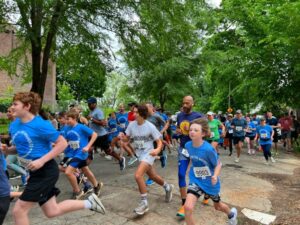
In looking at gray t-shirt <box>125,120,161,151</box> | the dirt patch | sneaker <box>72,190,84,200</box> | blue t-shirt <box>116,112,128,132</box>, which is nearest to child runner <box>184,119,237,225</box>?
gray t-shirt <box>125,120,161,151</box>

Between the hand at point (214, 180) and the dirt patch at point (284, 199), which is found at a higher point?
the hand at point (214, 180)

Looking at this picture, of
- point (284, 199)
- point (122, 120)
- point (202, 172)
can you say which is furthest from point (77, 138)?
point (122, 120)

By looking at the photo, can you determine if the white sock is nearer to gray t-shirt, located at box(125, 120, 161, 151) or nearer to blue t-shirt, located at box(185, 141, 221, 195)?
blue t-shirt, located at box(185, 141, 221, 195)

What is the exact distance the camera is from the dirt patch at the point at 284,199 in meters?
6.96

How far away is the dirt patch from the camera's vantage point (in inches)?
274

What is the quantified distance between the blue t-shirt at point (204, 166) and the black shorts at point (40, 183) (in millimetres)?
1829

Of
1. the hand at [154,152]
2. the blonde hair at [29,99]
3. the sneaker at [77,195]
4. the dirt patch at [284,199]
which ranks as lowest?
the dirt patch at [284,199]

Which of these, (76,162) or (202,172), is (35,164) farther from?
(76,162)

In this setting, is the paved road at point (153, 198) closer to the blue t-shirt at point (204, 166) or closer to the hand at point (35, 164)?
the blue t-shirt at point (204, 166)

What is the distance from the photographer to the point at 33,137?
4391 mm

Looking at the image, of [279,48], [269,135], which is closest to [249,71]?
[279,48]

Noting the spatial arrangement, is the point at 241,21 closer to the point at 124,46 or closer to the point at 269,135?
the point at 269,135

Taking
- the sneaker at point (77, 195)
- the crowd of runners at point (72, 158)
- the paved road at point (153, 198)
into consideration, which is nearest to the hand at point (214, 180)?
the crowd of runners at point (72, 158)

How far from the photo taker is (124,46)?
12.1 meters
